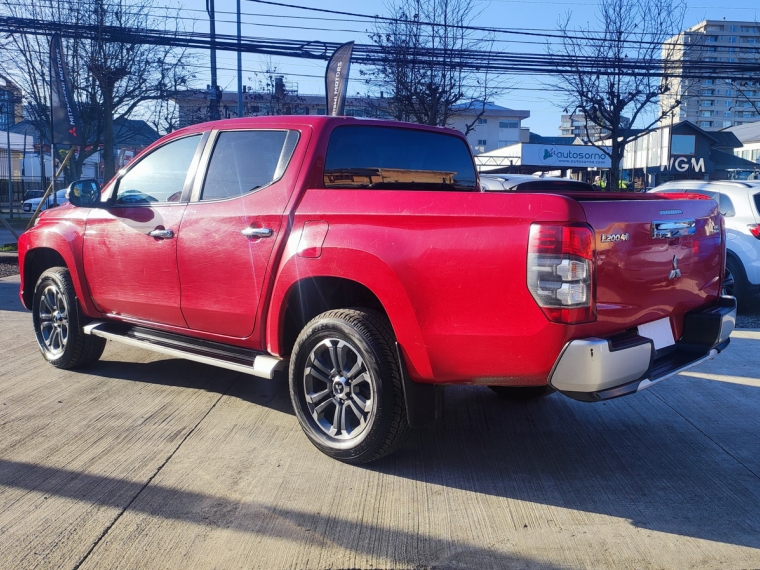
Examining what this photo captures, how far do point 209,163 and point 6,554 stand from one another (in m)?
2.69

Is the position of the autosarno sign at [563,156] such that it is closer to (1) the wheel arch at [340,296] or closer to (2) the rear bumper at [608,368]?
(1) the wheel arch at [340,296]

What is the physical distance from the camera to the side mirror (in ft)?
18.4

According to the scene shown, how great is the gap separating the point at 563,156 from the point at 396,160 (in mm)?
38969

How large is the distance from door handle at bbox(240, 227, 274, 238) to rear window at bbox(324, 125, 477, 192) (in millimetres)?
Answer: 447

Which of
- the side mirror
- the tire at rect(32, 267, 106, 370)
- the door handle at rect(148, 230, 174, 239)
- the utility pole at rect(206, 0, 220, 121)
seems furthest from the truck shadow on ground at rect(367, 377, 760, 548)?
the utility pole at rect(206, 0, 220, 121)

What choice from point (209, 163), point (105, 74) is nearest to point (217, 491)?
point (209, 163)

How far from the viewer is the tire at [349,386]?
3859mm

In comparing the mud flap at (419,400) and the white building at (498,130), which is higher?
the white building at (498,130)

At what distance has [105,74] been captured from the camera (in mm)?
20781

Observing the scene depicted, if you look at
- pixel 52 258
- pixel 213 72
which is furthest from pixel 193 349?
pixel 213 72

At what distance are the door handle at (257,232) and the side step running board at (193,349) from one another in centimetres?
73

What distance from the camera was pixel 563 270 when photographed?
131 inches

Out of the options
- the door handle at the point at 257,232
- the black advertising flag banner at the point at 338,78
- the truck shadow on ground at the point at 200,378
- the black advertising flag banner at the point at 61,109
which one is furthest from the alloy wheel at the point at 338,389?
the black advertising flag banner at the point at 338,78

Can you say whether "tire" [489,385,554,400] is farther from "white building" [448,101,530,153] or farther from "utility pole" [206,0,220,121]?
"white building" [448,101,530,153]
